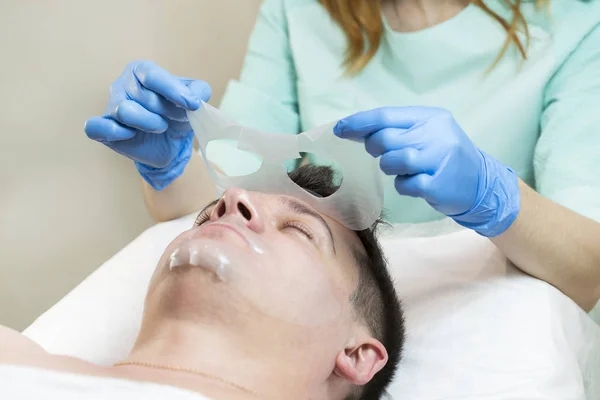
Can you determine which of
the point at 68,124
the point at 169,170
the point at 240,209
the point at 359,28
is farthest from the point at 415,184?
the point at 68,124

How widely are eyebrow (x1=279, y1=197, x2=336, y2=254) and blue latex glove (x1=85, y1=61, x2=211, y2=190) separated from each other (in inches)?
8.8

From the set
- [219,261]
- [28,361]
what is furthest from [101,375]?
[219,261]

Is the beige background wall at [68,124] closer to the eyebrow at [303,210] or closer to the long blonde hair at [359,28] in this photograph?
the long blonde hair at [359,28]

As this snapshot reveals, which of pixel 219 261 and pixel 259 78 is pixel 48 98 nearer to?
pixel 259 78

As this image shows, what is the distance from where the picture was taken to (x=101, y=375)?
2.64ft

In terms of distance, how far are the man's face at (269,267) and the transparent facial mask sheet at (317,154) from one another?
4 cm

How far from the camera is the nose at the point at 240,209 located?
2.98 ft

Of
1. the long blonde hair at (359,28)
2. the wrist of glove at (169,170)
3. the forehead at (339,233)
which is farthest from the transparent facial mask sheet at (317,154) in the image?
the long blonde hair at (359,28)

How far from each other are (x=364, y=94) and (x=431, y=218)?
35 centimetres

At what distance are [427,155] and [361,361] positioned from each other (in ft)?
1.12

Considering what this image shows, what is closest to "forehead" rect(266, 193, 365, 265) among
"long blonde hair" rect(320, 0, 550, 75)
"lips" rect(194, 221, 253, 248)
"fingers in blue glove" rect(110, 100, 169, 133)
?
"lips" rect(194, 221, 253, 248)

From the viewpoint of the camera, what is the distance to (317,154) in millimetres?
979

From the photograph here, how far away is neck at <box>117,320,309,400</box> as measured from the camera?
0.82 metres

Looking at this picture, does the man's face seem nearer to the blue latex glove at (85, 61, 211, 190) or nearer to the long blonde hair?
the blue latex glove at (85, 61, 211, 190)
